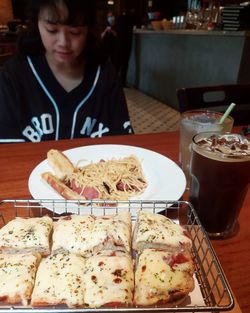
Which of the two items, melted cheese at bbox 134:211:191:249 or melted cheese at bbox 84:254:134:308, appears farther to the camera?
melted cheese at bbox 134:211:191:249

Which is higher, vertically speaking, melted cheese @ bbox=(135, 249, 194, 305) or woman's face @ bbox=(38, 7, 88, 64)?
woman's face @ bbox=(38, 7, 88, 64)

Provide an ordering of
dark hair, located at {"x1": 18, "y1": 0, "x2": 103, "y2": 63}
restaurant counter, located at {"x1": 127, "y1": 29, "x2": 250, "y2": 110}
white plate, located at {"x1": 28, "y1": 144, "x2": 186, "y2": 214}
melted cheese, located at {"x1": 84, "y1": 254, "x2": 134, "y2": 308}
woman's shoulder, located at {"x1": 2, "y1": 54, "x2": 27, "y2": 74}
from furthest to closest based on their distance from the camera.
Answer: restaurant counter, located at {"x1": 127, "y1": 29, "x2": 250, "y2": 110} < woman's shoulder, located at {"x1": 2, "y1": 54, "x2": 27, "y2": 74} < dark hair, located at {"x1": 18, "y1": 0, "x2": 103, "y2": 63} < white plate, located at {"x1": 28, "y1": 144, "x2": 186, "y2": 214} < melted cheese, located at {"x1": 84, "y1": 254, "x2": 134, "y2": 308}

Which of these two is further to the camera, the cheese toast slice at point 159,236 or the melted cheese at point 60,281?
the cheese toast slice at point 159,236

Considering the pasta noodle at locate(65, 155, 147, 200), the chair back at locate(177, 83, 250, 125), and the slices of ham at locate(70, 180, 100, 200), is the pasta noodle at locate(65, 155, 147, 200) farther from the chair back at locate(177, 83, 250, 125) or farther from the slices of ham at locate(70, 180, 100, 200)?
the chair back at locate(177, 83, 250, 125)

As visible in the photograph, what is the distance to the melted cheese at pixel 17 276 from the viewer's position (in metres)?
0.58

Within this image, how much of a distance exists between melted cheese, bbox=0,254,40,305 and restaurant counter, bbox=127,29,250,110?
11.0 feet

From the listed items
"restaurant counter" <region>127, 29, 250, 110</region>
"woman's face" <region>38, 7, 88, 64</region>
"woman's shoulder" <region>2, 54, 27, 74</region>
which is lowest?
"restaurant counter" <region>127, 29, 250, 110</region>

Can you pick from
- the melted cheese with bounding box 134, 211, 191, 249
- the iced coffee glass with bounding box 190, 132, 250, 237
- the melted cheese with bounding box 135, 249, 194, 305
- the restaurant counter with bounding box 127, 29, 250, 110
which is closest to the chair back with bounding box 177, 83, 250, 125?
the iced coffee glass with bounding box 190, 132, 250, 237

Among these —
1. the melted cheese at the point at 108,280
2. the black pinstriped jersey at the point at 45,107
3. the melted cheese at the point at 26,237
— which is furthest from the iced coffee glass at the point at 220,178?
the black pinstriped jersey at the point at 45,107

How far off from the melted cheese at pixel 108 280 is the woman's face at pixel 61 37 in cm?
124

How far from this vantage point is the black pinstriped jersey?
1.68 meters

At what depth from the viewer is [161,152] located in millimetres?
1307

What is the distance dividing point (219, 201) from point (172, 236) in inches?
8.5

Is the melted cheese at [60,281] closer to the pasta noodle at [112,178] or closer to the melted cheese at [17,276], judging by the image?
the melted cheese at [17,276]
